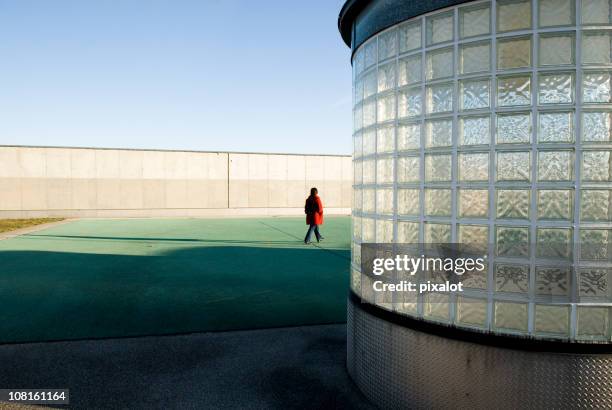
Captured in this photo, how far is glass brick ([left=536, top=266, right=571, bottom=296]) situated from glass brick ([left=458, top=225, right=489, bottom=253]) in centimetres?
43

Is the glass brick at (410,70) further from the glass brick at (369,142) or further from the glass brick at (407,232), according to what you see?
the glass brick at (407,232)

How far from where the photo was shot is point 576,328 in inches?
135

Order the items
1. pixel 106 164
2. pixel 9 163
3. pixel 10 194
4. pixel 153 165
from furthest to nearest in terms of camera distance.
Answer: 1. pixel 153 165
2. pixel 106 164
3. pixel 10 194
4. pixel 9 163

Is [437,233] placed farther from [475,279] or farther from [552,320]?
[552,320]

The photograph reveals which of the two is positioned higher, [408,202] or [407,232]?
[408,202]

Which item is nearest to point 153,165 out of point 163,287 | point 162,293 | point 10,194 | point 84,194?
point 84,194

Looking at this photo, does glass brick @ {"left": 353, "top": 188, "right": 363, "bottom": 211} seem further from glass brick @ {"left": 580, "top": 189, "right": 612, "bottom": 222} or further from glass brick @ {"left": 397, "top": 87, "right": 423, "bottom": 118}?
glass brick @ {"left": 580, "top": 189, "right": 612, "bottom": 222}

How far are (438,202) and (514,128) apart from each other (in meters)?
0.84

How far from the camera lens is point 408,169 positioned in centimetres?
411

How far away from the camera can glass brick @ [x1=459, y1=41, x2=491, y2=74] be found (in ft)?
11.8

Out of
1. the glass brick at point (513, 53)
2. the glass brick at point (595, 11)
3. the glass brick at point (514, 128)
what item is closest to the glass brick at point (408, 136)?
the glass brick at point (514, 128)

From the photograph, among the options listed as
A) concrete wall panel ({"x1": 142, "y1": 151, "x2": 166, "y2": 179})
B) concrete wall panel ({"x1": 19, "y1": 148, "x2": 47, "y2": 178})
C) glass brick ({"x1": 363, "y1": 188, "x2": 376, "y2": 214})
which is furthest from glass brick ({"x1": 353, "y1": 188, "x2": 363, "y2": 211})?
concrete wall panel ({"x1": 19, "y1": 148, "x2": 47, "y2": 178})

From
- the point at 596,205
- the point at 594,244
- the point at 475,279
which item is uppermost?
the point at 596,205

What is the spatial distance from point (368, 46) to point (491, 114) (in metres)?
1.69
